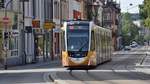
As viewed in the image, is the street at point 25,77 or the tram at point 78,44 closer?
the street at point 25,77

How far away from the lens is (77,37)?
45719 millimetres

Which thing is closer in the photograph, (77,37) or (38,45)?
(77,37)

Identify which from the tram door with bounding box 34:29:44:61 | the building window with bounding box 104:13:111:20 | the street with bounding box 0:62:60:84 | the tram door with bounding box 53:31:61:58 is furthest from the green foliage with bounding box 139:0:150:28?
the building window with bounding box 104:13:111:20

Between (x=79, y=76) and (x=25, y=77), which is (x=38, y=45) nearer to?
(x=25, y=77)

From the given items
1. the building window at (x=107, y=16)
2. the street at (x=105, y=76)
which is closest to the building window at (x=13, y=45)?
the street at (x=105, y=76)

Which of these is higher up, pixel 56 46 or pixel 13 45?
pixel 13 45

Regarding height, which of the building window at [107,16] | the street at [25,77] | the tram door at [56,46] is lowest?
the tram door at [56,46]

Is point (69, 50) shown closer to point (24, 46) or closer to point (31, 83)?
point (31, 83)

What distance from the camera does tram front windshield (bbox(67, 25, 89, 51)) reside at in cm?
4534

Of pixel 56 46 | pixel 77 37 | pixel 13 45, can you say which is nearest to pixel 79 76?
pixel 77 37

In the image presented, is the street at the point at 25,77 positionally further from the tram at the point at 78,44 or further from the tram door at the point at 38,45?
the tram door at the point at 38,45

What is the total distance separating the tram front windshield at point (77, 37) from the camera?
149 feet

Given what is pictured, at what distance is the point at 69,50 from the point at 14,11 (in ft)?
65.6

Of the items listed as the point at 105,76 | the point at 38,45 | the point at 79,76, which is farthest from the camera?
the point at 38,45
